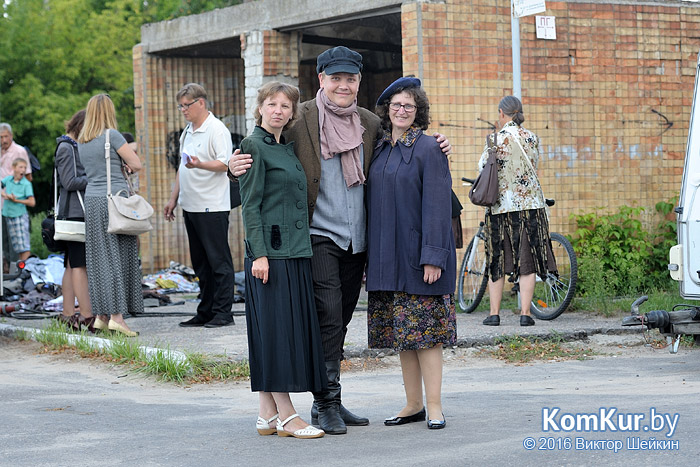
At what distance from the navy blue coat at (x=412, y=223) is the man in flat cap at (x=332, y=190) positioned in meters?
0.14

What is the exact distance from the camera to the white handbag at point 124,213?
923cm

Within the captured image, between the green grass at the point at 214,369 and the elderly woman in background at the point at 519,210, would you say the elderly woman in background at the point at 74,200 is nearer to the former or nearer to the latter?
the green grass at the point at 214,369

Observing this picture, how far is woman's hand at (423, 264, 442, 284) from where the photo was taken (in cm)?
575

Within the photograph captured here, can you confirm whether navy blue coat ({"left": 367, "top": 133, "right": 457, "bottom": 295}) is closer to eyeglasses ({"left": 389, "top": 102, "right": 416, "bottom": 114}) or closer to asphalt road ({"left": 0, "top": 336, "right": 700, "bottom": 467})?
eyeglasses ({"left": 389, "top": 102, "right": 416, "bottom": 114})

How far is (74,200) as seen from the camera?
959 cm

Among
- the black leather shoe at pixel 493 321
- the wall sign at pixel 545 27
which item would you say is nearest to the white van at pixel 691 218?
the black leather shoe at pixel 493 321

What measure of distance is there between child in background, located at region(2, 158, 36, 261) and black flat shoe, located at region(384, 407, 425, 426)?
981 centimetres

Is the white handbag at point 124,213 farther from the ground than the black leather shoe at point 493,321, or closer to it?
farther from the ground

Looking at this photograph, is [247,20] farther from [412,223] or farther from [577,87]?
[412,223]

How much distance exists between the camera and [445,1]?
1159 cm

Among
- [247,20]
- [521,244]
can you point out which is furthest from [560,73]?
[247,20]

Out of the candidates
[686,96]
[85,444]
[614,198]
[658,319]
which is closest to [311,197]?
[85,444]

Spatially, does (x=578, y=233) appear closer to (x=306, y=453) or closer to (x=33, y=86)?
(x=306, y=453)

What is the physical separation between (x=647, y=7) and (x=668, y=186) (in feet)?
6.86
